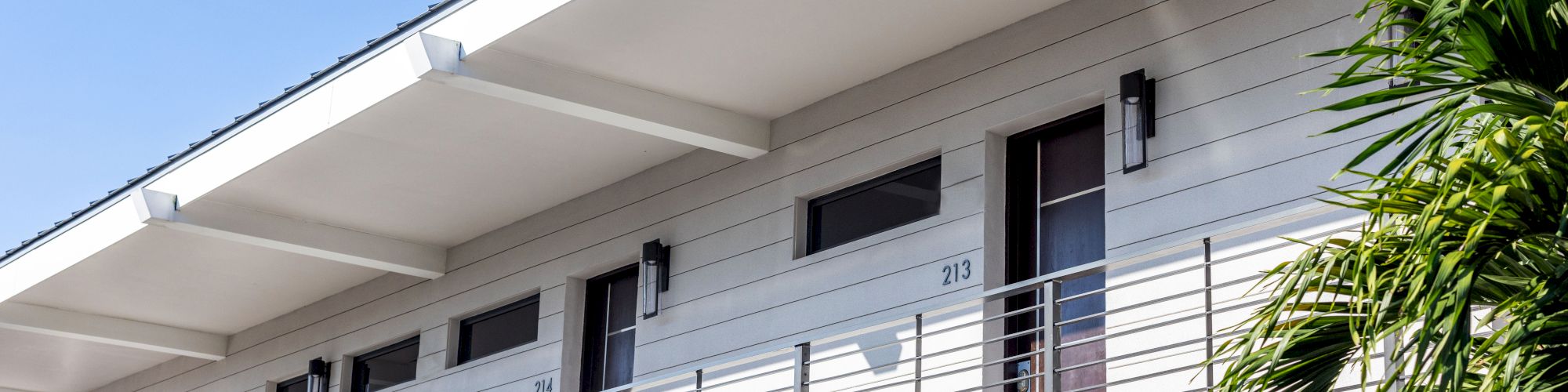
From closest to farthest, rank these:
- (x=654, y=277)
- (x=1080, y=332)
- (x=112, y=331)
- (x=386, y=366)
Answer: (x=1080, y=332)
(x=654, y=277)
(x=386, y=366)
(x=112, y=331)

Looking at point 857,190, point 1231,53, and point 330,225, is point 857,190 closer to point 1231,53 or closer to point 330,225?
point 1231,53

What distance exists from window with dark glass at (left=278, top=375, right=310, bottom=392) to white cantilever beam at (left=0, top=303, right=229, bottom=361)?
41.6 inches

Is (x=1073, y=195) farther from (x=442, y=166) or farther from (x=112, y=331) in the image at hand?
(x=112, y=331)

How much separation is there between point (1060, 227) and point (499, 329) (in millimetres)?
5001

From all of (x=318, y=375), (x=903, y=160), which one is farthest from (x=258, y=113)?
(x=903, y=160)

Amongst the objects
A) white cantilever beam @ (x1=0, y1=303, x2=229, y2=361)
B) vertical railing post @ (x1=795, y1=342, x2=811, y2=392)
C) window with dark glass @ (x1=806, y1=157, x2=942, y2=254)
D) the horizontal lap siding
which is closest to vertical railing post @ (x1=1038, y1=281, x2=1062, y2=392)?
the horizontal lap siding

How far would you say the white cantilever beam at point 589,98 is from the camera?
823cm

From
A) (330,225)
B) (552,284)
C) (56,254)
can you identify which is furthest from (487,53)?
(56,254)

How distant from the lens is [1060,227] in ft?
25.4

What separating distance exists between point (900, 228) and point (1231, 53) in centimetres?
207

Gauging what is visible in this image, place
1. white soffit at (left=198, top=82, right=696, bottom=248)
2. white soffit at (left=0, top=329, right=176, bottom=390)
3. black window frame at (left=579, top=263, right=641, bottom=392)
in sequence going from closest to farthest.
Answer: white soffit at (left=198, top=82, right=696, bottom=248), black window frame at (left=579, top=263, right=641, bottom=392), white soffit at (left=0, top=329, right=176, bottom=390)

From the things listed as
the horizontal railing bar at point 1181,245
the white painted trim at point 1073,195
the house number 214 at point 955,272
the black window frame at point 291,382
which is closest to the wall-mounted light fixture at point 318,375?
the black window frame at point 291,382

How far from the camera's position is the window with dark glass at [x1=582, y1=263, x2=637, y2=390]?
10398 millimetres

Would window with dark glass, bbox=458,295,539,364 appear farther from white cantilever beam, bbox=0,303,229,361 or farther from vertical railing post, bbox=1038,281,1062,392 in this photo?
vertical railing post, bbox=1038,281,1062,392
